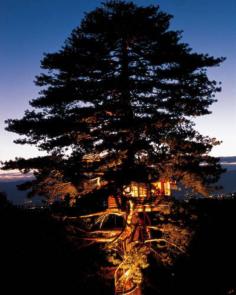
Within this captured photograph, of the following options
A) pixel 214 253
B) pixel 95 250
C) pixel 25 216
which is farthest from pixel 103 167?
pixel 214 253

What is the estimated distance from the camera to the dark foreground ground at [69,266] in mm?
15953

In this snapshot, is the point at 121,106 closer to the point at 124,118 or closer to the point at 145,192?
the point at 124,118

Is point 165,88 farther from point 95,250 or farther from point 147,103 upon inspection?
point 95,250

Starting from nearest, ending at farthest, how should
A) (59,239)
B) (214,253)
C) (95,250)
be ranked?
1. (59,239)
2. (95,250)
3. (214,253)

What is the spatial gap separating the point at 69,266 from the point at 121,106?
26.1 feet

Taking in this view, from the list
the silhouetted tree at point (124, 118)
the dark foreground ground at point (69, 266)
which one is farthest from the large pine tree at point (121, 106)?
the dark foreground ground at point (69, 266)

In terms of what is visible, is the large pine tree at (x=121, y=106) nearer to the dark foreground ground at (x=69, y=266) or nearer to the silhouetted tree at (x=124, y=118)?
the silhouetted tree at (x=124, y=118)

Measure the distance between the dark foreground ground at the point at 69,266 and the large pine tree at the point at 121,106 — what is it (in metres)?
3.38

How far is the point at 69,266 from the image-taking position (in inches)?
640

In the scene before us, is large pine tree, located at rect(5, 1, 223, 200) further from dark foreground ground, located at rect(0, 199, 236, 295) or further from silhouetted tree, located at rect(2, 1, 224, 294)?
dark foreground ground, located at rect(0, 199, 236, 295)

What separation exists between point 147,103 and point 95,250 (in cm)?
859

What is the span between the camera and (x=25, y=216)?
2030cm

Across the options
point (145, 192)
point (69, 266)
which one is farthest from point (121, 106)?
point (69, 266)

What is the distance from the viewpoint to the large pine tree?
12.6m
